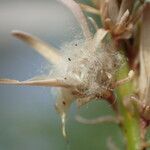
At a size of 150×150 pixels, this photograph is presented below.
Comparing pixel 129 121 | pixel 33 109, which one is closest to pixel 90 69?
pixel 129 121

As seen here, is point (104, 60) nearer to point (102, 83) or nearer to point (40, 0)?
point (102, 83)

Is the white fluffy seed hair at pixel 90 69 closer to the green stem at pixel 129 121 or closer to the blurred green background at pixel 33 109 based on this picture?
the green stem at pixel 129 121

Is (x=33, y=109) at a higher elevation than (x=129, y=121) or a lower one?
lower

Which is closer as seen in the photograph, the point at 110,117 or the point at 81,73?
the point at 81,73

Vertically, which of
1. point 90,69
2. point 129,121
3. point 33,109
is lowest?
point 33,109

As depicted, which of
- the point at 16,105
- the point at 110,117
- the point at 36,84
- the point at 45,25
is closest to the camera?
the point at 36,84

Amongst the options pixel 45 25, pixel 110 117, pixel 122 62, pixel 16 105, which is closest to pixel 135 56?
pixel 122 62

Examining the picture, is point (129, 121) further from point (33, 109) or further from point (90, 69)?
point (33, 109)
